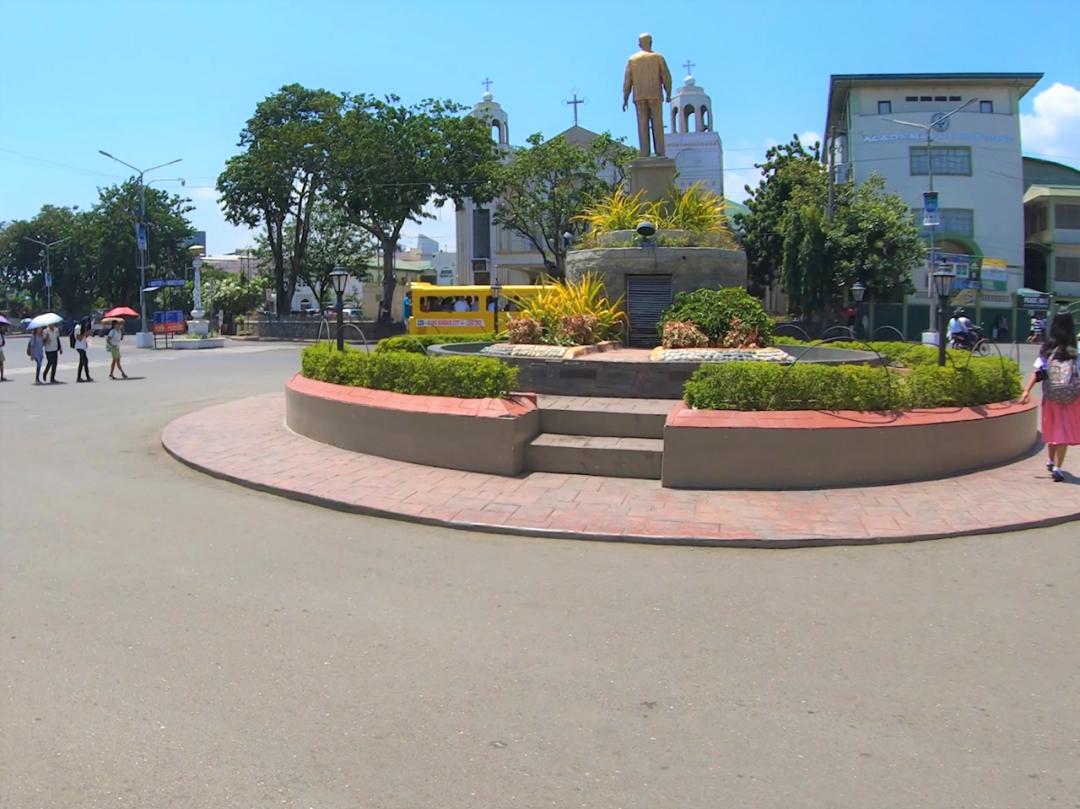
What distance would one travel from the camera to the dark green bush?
1141cm

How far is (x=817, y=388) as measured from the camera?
8.41 meters

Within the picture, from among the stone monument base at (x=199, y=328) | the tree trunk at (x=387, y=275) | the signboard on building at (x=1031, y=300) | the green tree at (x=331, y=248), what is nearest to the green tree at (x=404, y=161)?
the tree trunk at (x=387, y=275)

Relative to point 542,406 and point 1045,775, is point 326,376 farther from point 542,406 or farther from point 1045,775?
point 1045,775

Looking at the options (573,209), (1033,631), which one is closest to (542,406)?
(1033,631)

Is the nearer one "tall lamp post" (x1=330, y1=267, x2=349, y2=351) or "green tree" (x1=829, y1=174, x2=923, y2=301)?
"tall lamp post" (x1=330, y1=267, x2=349, y2=351)

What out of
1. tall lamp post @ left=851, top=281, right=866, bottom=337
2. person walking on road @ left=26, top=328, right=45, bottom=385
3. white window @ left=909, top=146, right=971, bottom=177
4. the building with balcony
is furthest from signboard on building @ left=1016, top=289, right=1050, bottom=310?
person walking on road @ left=26, top=328, right=45, bottom=385

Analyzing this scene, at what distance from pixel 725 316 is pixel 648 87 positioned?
4.66 meters

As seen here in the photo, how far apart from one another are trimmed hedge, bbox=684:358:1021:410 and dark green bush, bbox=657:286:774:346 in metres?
2.66

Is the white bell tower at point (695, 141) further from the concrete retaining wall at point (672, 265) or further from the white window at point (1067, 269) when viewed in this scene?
the concrete retaining wall at point (672, 265)

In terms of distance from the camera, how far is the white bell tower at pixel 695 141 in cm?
6106

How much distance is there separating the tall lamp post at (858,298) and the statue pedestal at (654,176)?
20.3m

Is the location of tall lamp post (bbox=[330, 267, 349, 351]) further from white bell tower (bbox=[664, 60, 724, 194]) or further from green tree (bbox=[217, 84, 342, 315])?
white bell tower (bbox=[664, 60, 724, 194])

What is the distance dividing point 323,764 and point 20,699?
1.53 meters

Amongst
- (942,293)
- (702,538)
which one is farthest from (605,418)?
(942,293)
